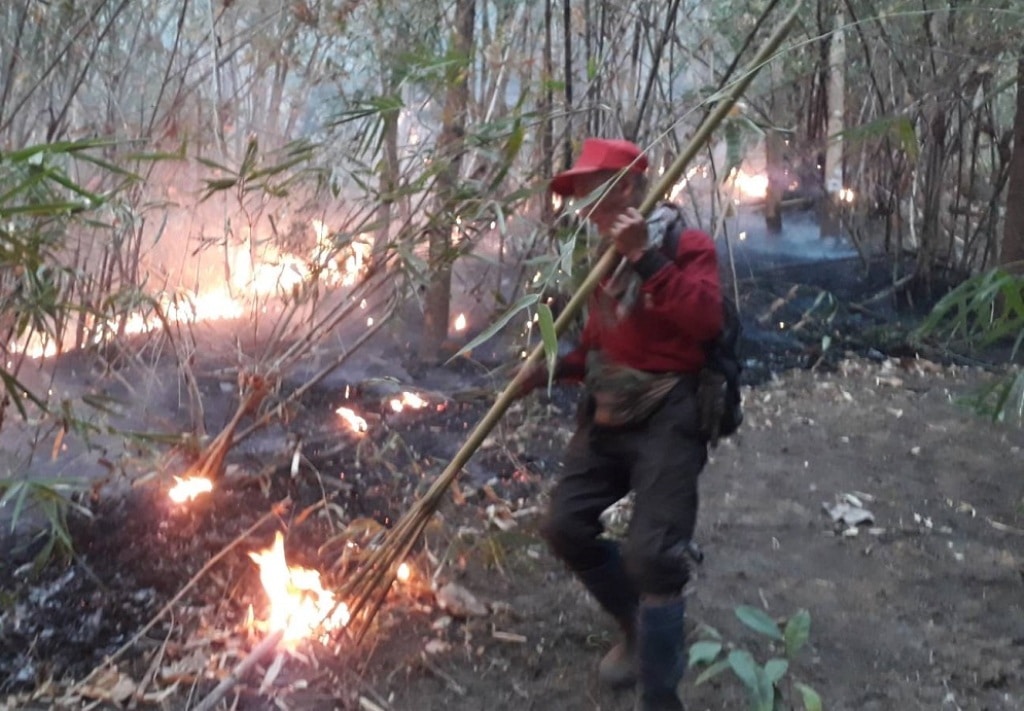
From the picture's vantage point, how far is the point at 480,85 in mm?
5078

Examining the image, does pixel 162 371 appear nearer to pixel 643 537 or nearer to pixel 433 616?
pixel 433 616

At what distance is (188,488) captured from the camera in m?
3.40

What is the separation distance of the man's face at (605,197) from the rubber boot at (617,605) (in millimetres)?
828

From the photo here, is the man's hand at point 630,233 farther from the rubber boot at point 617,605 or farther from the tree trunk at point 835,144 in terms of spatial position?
the tree trunk at point 835,144

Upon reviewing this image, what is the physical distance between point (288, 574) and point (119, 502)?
0.96 metres

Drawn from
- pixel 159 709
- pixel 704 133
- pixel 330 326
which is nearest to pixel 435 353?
pixel 330 326

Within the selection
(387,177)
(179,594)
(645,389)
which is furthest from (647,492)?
(387,177)

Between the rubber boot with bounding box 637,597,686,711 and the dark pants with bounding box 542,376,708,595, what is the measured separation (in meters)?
0.04

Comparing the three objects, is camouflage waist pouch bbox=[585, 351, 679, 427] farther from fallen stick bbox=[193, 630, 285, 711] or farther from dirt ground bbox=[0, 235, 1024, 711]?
fallen stick bbox=[193, 630, 285, 711]

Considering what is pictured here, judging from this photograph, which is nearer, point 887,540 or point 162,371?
point 887,540

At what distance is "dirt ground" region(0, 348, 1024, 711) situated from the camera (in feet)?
8.19

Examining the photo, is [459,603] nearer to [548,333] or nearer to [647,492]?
[647,492]

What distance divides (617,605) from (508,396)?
642 mm

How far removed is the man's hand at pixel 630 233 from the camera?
1933mm
